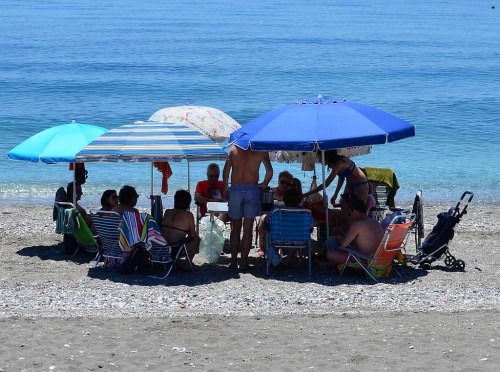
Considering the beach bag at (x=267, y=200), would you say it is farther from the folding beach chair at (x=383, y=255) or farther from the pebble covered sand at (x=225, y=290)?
the folding beach chair at (x=383, y=255)

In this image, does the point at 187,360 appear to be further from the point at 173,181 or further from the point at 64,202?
the point at 173,181

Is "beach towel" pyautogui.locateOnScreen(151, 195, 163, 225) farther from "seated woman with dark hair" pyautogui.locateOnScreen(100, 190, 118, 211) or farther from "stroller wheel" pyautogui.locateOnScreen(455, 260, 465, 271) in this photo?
"stroller wheel" pyautogui.locateOnScreen(455, 260, 465, 271)

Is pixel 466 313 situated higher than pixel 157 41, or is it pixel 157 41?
pixel 157 41

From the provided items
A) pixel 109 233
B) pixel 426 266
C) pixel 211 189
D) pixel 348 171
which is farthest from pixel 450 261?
pixel 109 233

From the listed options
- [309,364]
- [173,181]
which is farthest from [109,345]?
[173,181]

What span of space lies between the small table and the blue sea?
5.34m


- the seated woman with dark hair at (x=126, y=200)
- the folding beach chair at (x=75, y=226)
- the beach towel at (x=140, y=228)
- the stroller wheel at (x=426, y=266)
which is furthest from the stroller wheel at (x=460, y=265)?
the folding beach chair at (x=75, y=226)

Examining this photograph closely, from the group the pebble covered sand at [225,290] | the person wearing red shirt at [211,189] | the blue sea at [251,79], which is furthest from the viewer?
the blue sea at [251,79]

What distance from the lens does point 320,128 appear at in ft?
30.2

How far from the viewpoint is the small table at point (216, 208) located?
33.1 feet

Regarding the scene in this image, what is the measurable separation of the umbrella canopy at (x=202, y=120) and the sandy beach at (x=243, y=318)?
175 cm

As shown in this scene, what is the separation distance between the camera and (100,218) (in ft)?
30.3

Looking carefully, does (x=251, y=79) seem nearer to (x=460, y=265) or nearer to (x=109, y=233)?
(x=460, y=265)

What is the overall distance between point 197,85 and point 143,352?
31.9 metres
